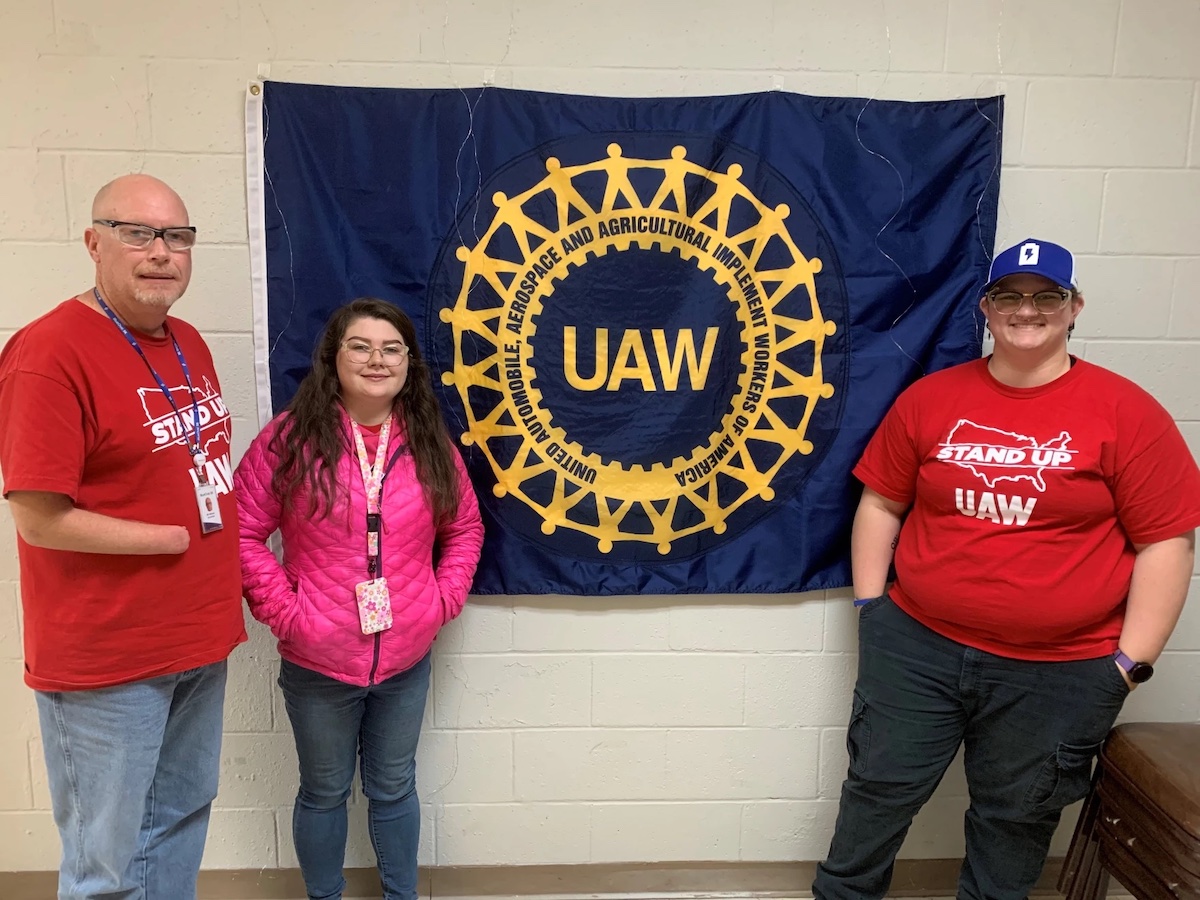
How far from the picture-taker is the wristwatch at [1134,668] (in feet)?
4.83

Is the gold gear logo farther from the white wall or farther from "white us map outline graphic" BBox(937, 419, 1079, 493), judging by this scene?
"white us map outline graphic" BBox(937, 419, 1079, 493)

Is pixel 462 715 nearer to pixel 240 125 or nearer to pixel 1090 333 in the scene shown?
pixel 240 125

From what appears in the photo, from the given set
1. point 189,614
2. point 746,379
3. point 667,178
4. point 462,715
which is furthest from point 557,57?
point 462,715

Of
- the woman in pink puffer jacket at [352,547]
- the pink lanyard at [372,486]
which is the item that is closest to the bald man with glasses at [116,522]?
the woman in pink puffer jacket at [352,547]

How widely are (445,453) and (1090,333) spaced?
1.48 meters

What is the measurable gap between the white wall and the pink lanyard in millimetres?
421

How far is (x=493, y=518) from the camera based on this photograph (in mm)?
A: 1779

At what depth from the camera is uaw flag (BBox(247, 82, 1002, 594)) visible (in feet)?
5.51

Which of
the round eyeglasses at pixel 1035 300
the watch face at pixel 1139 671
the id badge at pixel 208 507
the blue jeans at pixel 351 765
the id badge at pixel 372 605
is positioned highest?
the round eyeglasses at pixel 1035 300

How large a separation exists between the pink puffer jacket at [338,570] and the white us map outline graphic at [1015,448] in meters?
1.06

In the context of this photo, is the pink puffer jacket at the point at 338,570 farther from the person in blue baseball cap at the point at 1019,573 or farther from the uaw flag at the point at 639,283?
the person in blue baseball cap at the point at 1019,573

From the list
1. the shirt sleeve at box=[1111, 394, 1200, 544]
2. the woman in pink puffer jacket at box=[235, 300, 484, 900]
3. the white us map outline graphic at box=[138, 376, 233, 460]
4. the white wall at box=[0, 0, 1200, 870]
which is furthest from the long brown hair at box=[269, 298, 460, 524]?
the shirt sleeve at box=[1111, 394, 1200, 544]

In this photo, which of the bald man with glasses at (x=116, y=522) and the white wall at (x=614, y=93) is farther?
the white wall at (x=614, y=93)

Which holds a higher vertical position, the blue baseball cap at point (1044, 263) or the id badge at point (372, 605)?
the blue baseball cap at point (1044, 263)
